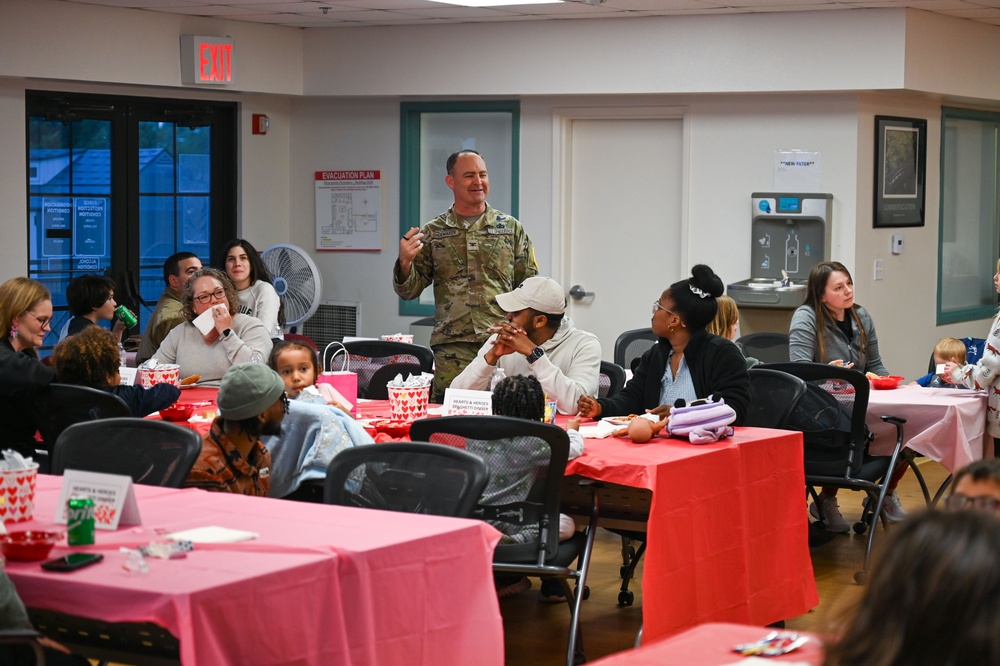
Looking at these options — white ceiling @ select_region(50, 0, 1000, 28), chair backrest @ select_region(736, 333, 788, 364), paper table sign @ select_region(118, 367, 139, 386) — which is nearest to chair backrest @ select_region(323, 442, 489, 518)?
paper table sign @ select_region(118, 367, 139, 386)

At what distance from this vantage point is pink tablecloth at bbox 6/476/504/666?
114 inches

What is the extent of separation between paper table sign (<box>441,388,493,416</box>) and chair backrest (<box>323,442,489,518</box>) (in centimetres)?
105

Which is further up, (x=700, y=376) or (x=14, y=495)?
(x=700, y=376)

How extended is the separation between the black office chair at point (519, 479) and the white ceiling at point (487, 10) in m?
4.43

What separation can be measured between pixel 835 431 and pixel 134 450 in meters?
3.23

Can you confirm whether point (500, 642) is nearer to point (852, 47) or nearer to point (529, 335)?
point (529, 335)

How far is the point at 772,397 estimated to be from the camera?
6.04 metres

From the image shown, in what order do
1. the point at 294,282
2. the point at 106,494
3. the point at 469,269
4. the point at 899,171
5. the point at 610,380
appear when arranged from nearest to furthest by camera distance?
1. the point at 106,494
2. the point at 610,380
3. the point at 469,269
4. the point at 294,282
5. the point at 899,171

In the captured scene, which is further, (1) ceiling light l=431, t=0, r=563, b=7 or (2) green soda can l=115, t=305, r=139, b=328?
(1) ceiling light l=431, t=0, r=563, b=7

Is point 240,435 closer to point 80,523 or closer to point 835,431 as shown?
point 80,523

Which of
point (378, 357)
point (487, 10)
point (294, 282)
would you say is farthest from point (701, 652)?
point (487, 10)

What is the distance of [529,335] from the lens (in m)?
5.75

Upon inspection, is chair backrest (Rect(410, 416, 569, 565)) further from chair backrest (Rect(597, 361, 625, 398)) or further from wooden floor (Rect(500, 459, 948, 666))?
chair backrest (Rect(597, 361, 625, 398))

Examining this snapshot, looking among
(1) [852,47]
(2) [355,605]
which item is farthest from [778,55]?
(2) [355,605]
